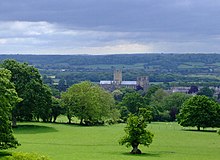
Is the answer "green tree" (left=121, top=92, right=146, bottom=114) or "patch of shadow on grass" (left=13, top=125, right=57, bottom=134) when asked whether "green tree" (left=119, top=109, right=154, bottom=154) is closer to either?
"patch of shadow on grass" (left=13, top=125, right=57, bottom=134)

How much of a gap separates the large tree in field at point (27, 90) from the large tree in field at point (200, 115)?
28648mm

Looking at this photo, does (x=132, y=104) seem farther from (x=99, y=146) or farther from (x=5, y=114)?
(x=5, y=114)

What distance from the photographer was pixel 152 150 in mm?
56250

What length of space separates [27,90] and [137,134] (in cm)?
2928

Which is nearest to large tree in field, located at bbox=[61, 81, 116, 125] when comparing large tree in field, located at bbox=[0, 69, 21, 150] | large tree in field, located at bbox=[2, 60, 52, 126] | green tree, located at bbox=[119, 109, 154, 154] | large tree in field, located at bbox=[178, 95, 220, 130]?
large tree in field, located at bbox=[2, 60, 52, 126]

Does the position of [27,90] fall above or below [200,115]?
above

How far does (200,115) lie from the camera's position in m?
91.5

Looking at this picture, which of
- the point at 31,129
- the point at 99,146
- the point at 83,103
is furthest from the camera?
the point at 83,103

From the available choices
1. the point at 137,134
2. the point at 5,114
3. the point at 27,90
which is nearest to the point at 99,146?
the point at 137,134

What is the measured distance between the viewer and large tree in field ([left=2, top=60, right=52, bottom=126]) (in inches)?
3034

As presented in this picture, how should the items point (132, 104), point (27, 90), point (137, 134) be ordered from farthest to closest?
1. point (132, 104)
2. point (27, 90)
3. point (137, 134)

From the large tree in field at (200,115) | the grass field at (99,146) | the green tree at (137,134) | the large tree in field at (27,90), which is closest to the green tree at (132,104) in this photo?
the large tree in field at (200,115)

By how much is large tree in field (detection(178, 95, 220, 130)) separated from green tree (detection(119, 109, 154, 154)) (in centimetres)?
3906

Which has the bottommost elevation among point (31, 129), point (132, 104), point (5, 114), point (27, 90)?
point (31, 129)
